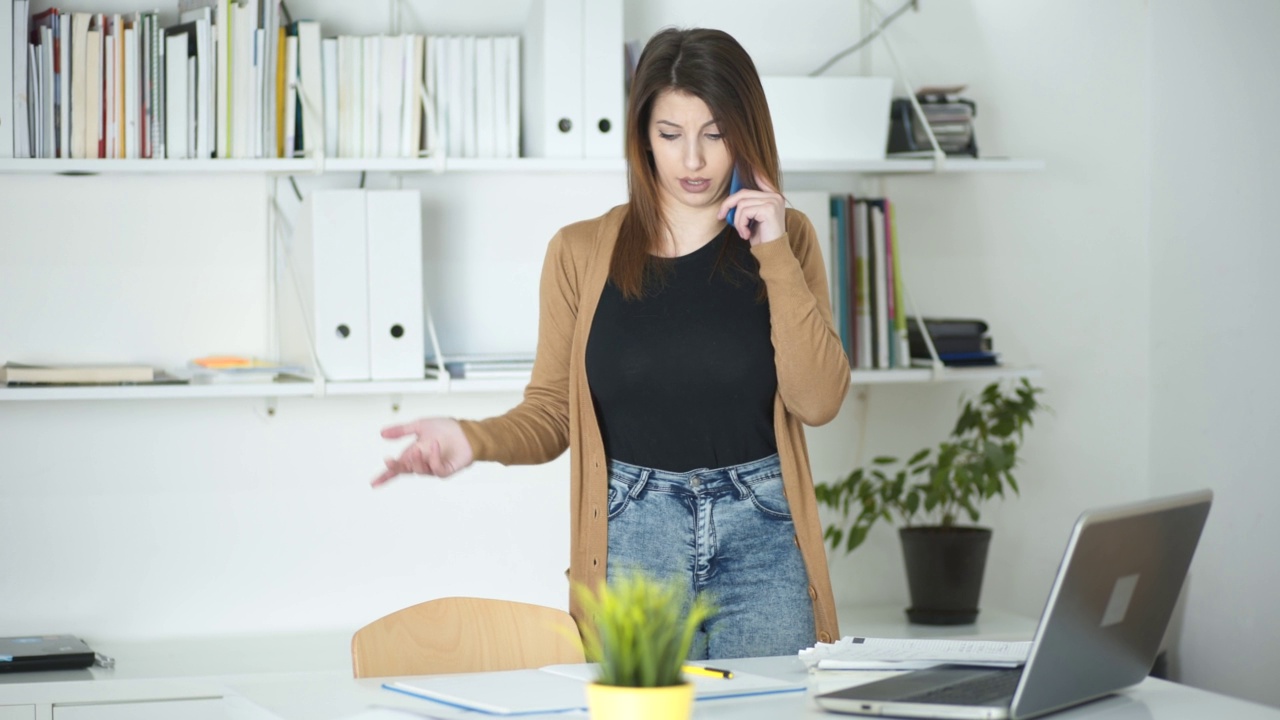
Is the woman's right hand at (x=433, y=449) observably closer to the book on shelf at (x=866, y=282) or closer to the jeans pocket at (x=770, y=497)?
the jeans pocket at (x=770, y=497)

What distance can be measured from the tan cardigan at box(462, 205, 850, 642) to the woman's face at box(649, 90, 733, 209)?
13 centimetres

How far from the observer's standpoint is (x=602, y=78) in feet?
8.63

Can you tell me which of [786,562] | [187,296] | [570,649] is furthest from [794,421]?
[187,296]

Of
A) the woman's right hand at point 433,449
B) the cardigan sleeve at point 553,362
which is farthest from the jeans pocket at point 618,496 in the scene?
the woman's right hand at point 433,449

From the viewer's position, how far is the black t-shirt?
1822 mm

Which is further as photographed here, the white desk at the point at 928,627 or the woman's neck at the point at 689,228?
the white desk at the point at 928,627

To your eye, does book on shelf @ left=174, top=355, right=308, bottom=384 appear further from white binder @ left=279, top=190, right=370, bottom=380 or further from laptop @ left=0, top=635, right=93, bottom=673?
laptop @ left=0, top=635, right=93, bottom=673

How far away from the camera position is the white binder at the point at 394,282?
8.41ft

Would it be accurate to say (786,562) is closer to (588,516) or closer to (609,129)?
(588,516)

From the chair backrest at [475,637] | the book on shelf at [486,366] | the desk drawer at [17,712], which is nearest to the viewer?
the chair backrest at [475,637]

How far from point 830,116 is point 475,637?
1.59 metres

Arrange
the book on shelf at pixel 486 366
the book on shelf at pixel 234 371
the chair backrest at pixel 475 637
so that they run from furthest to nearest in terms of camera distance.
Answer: the book on shelf at pixel 486 366 < the book on shelf at pixel 234 371 < the chair backrest at pixel 475 637

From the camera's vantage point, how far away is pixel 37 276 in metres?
2.66

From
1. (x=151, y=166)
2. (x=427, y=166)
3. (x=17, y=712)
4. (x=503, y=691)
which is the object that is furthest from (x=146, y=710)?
(x=503, y=691)
